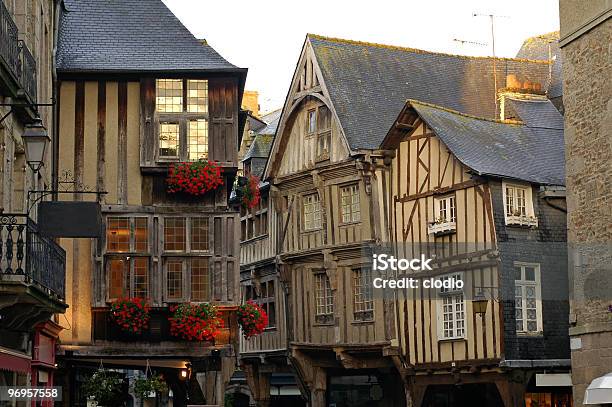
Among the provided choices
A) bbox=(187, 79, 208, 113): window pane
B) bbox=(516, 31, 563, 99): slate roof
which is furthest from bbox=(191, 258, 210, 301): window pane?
bbox=(516, 31, 563, 99): slate roof

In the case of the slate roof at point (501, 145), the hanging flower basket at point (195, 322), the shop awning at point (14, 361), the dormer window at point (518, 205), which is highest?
the slate roof at point (501, 145)

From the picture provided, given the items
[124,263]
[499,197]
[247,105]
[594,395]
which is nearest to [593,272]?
[594,395]

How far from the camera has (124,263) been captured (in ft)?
63.6

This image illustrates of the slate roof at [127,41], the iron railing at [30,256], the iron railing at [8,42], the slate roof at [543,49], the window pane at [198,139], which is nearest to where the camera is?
the iron railing at [8,42]

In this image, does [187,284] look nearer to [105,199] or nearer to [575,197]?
[105,199]

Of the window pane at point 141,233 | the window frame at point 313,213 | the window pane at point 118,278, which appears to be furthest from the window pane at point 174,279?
the window frame at point 313,213

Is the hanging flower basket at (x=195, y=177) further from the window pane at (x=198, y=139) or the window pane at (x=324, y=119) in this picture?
the window pane at (x=324, y=119)

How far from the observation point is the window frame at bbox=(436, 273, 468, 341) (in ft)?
74.2

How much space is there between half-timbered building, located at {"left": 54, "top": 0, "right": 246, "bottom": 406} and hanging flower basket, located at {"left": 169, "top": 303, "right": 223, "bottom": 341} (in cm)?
34

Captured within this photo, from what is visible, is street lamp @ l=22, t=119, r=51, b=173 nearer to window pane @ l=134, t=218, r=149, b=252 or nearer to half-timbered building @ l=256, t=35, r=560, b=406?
window pane @ l=134, t=218, r=149, b=252

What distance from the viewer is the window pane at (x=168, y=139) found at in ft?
63.8

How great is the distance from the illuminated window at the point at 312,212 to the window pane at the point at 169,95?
303 inches

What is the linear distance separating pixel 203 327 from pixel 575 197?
20.1ft

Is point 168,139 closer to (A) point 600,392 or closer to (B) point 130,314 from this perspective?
(B) point 130,314
